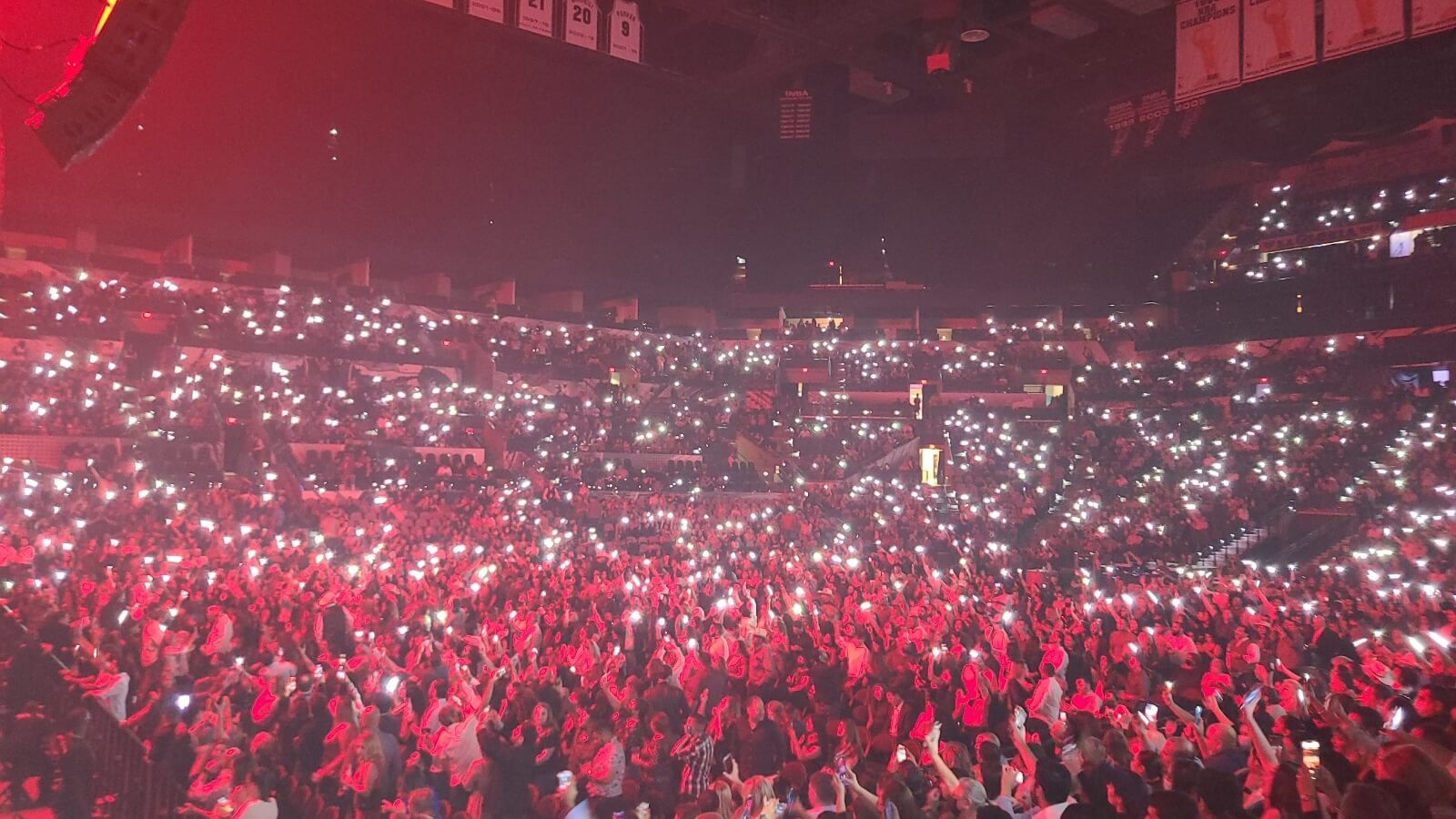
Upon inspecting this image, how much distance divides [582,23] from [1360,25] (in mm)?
9048

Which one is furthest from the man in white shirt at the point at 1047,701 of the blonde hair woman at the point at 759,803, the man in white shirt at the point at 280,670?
the man in white shirt at the point at 280,670

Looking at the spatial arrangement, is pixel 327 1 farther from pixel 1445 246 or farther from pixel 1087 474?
pixel 1445 246

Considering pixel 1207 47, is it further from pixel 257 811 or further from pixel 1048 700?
pixel 257 811

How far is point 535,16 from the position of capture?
482 inches

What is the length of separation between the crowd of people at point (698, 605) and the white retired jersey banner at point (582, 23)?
23.6 ft

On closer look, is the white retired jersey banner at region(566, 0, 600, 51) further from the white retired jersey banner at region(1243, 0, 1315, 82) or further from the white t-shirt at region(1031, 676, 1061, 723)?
the white t-shirt at region(1031, 676, 1061, 723)

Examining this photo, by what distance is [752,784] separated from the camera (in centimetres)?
516

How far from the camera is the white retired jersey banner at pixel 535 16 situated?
1214 cm

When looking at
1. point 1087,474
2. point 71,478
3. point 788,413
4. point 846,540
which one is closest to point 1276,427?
point 1087,474

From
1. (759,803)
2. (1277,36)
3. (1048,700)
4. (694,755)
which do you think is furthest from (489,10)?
(759,803)

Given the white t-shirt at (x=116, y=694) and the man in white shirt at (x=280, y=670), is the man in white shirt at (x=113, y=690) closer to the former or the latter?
the white t-shirt at (x=116, y=694)

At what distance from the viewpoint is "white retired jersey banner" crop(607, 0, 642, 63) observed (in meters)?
13.2

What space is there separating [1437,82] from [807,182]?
32.7ft

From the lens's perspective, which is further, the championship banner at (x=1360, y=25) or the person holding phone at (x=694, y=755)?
the championship banner at (x=1360, y=25)
